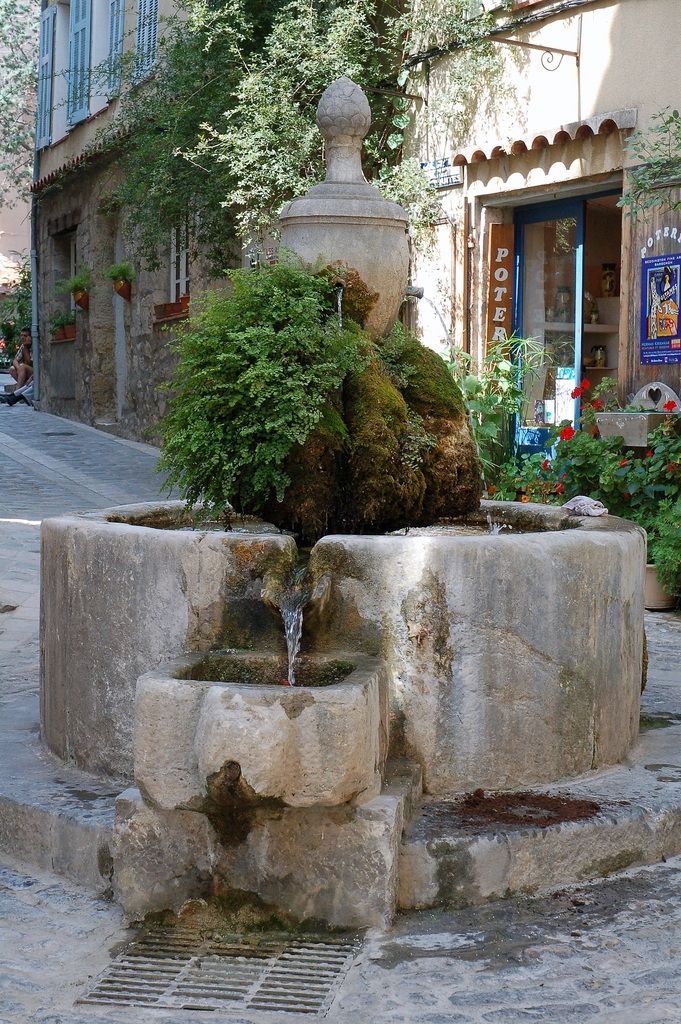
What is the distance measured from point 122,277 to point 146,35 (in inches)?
110

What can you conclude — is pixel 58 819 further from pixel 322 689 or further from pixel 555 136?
pixel 555 136

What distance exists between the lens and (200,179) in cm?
1105

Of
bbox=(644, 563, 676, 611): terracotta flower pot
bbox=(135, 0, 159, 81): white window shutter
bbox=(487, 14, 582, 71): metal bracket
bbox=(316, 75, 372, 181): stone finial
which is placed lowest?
bbox=(644, 563, 676, 611): terracotta flower pot

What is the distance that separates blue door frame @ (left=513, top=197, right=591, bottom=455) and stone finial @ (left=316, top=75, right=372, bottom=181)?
4.60 meters

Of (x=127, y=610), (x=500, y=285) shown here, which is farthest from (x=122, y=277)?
(x=127, y=610)

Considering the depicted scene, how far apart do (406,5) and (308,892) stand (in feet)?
28.5

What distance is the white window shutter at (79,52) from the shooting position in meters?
16.4

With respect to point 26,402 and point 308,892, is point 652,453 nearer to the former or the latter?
point 308,892

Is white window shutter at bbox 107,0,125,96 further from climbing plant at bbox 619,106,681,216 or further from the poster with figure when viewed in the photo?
the poster with figure

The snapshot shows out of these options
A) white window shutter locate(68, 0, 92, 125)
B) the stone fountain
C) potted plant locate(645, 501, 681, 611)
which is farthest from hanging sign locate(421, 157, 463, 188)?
white window shutter locate(68, 0, 92, 125)

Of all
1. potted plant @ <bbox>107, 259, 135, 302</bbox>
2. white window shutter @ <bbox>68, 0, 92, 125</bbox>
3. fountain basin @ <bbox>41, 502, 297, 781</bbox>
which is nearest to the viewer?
fountain basin @ <bbox>41, 502, 297, 781</bbox>

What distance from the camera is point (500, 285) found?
374 inches

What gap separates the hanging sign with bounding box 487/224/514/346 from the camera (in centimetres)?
941

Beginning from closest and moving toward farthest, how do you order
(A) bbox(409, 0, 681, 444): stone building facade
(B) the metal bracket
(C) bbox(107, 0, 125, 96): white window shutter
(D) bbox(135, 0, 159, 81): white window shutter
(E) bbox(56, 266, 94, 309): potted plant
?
1. (A) bbox(409, 0, 681, 444): stone building facade
2. (B) the metal bracket
3. (D) bbox(135, 0, 159, 81): white window shutter
4. (C) bbox(107, 0, 125, 96): white window shutter
5. (E) bbox(56, 266, 94, 309): potted plant
